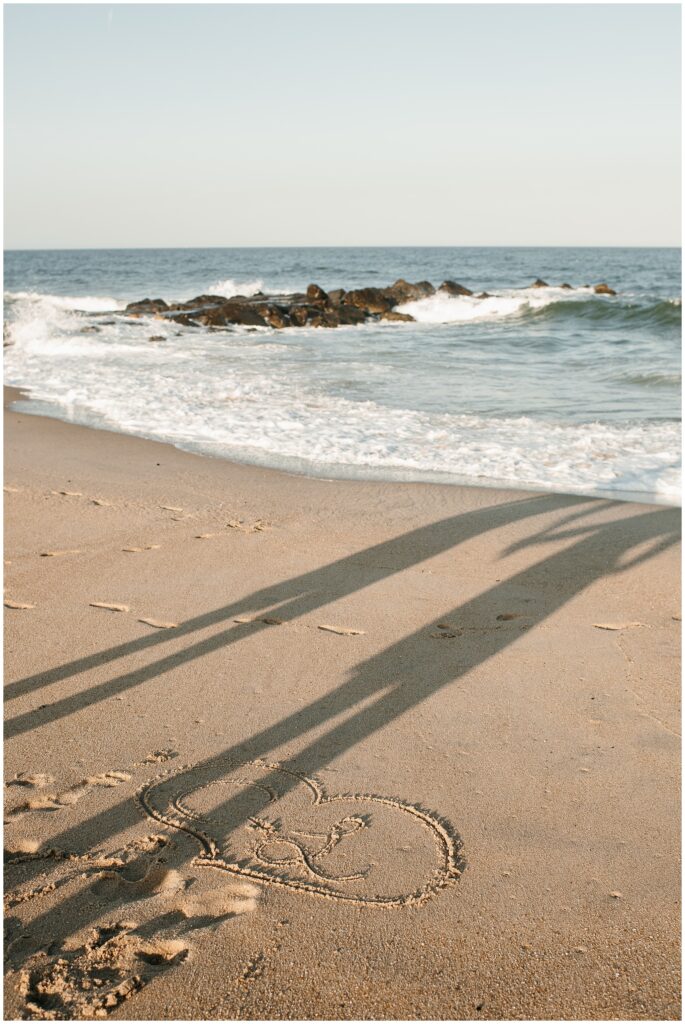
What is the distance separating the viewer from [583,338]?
2070cm

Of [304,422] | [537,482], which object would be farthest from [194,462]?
[537,482]

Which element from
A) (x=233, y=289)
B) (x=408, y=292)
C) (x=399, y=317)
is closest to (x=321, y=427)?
(x=399, y=317)

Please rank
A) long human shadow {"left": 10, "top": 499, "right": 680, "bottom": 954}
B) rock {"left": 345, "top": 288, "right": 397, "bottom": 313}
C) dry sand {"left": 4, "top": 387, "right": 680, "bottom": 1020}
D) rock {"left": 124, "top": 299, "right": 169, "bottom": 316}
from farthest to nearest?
rock {"left": 345, "top": 288, "right": 397, "bottom": 313} < rock {"left": 124, "top": 299, "right": 169, "bottom": 316} < long human shadow {"left": 10, "top": 499, "right": 680, "bottom": 954} < dry sand {"left": 4, "top": 387, "right": 680, "bottom": 1020}

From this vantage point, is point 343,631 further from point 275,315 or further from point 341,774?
point 275,315

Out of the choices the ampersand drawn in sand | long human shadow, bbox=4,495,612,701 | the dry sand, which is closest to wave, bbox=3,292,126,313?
long human shadow, bbox=4,495,612,701

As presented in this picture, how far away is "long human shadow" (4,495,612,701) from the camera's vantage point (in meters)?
3.84

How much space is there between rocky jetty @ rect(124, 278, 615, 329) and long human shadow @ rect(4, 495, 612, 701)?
18177 mm

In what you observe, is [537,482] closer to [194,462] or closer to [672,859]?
[194,462]

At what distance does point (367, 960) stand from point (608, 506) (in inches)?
186

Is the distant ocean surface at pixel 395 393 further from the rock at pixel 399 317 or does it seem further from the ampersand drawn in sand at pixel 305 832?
the ampersand drawn in sand at pixel 305 832

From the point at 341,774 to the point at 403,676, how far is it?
79 cm

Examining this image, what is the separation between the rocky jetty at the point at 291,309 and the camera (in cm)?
2448

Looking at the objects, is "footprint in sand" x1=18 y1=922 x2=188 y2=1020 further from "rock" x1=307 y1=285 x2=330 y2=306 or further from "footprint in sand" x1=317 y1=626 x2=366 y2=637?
"rock" x1=307 y1=285 x2=330 y2=306

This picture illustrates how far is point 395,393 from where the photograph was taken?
11711 millimetres
